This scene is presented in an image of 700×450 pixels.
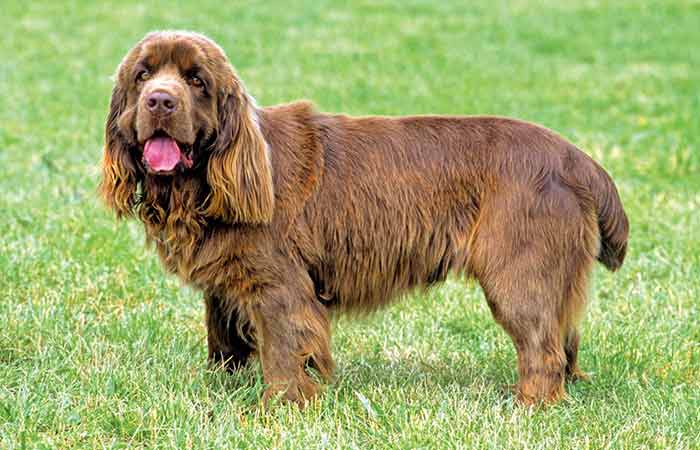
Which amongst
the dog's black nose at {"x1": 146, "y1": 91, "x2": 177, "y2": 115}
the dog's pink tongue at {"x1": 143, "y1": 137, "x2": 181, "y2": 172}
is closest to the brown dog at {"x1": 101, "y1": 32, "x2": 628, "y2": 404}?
the dog's pink tongue at {"x1": 143, "y1": 137, "x2": 181, "y2": 172}

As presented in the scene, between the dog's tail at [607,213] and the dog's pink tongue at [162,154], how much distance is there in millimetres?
1739

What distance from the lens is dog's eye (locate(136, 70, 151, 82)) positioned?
13.8ft

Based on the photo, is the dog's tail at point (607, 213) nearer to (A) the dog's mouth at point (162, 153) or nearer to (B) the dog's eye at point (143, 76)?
(A) the dog's mouth at point (162, 153)

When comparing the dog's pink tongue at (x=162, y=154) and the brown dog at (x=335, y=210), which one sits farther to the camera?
the brown dog at (x=335, y=210)

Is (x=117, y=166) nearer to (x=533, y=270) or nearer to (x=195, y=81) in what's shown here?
(x=195, y=81)

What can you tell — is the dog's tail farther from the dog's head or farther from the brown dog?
the dog's head

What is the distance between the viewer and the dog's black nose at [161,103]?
3.97 m

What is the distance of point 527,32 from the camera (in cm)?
1639

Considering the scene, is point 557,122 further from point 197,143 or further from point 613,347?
point 197,143

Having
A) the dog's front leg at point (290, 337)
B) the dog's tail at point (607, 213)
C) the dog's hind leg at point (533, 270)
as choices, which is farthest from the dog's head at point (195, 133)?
the dog's tail at point (607, 213)

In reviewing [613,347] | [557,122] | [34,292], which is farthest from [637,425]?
[557,122]

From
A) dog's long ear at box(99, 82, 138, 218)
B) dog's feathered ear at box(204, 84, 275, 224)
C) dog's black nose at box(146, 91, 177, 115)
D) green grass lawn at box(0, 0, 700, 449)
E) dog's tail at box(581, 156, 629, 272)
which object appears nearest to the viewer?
dog's black nose at box(146, 91, 177, 115)

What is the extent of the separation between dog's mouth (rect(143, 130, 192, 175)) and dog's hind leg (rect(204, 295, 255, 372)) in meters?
0.71

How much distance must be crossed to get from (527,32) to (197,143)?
508 inches
